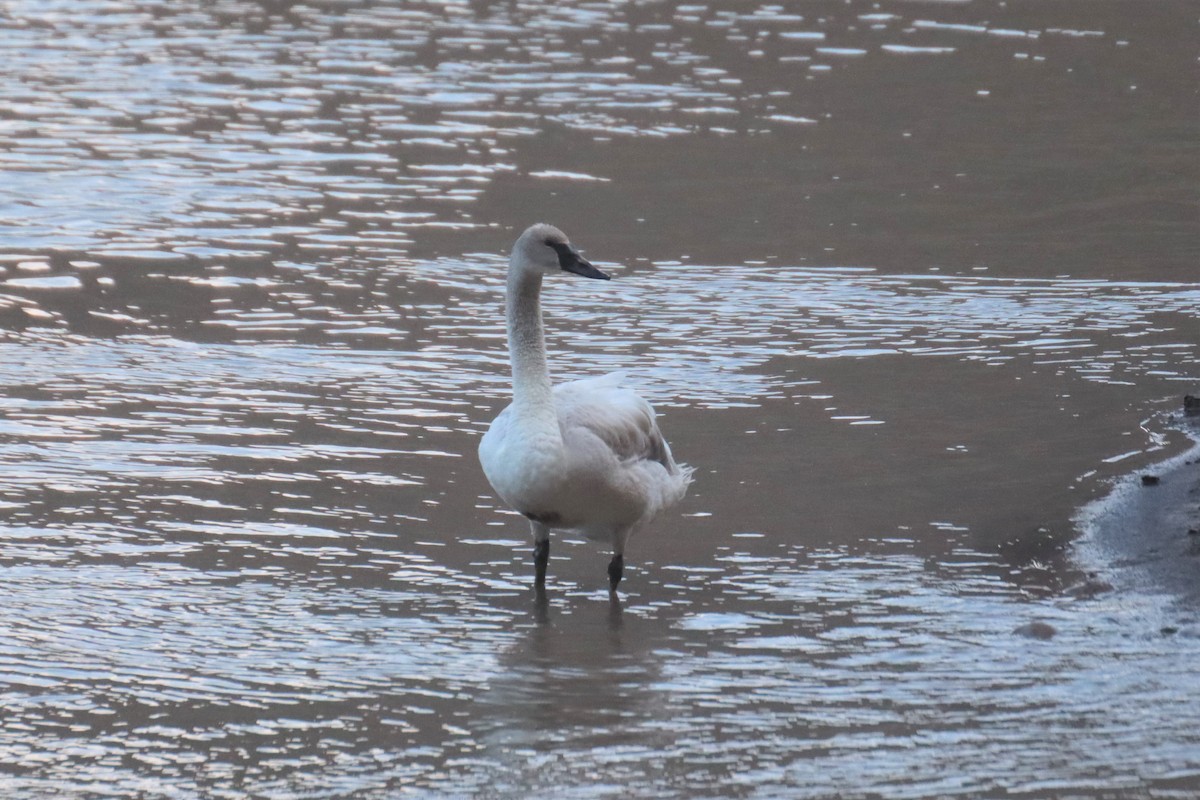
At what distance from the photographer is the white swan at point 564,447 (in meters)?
6.91

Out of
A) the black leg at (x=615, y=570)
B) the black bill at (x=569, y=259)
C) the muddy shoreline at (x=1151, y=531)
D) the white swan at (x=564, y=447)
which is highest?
the black bill at (x=569, y=259)

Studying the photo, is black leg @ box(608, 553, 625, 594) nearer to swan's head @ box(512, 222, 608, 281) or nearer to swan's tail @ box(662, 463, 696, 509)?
swan's tail @ box(662, 463, 696, 509)

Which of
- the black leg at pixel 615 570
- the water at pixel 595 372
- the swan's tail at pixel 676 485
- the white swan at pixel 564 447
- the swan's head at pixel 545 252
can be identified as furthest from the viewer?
the swan's tail at pixel 676 485

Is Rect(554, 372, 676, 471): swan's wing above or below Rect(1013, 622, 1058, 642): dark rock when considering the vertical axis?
above

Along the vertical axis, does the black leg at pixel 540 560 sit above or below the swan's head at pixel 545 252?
below

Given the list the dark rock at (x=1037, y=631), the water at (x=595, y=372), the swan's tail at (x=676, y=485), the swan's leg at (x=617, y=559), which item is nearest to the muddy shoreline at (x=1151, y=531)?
the water at (x=595, y=372)

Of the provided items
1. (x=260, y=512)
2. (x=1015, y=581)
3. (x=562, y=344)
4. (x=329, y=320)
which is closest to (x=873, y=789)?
(x=1015, y=581)

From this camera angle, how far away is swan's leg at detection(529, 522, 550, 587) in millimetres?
7234

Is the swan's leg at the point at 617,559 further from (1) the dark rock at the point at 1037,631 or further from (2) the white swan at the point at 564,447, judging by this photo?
(1) the dark rock at the point at 1037,631

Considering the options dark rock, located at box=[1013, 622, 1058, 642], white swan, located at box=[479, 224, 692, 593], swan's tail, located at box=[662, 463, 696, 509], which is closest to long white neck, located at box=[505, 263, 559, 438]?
white swan, located at box=[479, 224, 692, 593]

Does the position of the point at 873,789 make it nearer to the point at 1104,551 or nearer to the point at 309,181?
the point at 1104,551

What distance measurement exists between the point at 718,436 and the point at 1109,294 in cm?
382

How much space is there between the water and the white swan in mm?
330

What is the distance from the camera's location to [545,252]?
24.3 feet
